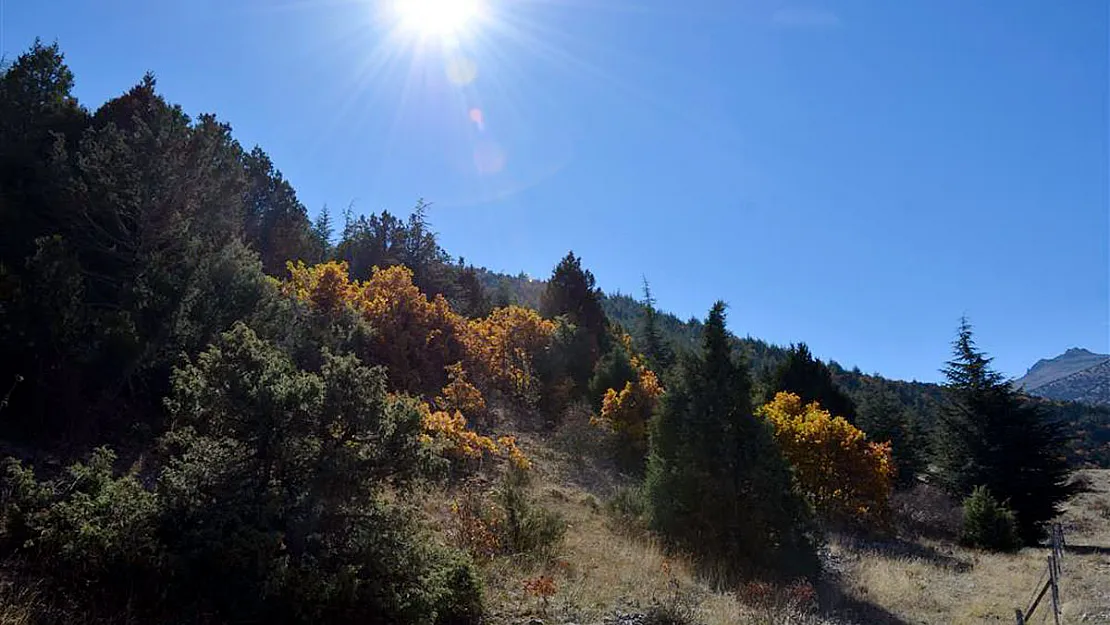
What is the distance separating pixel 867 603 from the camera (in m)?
10.9

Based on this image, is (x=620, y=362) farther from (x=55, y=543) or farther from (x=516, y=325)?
(x=55, y=543)

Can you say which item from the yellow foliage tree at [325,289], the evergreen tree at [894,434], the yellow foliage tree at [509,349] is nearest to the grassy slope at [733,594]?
the yellow foliage tree at [509,349]

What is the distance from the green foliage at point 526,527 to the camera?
954cm

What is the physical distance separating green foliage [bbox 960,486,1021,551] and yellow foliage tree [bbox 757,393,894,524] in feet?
11.6

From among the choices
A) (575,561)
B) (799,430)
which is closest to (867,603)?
(575,561)

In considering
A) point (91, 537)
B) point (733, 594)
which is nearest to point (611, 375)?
point (733, 594)

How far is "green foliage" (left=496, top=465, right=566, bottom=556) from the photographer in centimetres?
954

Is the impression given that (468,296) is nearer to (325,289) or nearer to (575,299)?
(575,299)

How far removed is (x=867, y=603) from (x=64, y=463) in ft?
46.7

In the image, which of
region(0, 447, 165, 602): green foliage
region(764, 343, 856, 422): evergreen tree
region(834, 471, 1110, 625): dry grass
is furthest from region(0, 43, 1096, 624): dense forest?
region(764, 343, 856, 422): evergreen tree

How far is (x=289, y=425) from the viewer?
6.43m

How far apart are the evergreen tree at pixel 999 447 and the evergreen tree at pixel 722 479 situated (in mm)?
18149

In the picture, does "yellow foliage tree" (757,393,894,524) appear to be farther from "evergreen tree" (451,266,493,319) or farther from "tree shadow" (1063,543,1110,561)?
"evergreen tree" (451,266,493,319)

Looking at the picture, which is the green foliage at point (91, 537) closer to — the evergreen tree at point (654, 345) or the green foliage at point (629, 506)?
the green foliage at point (629, 506)
